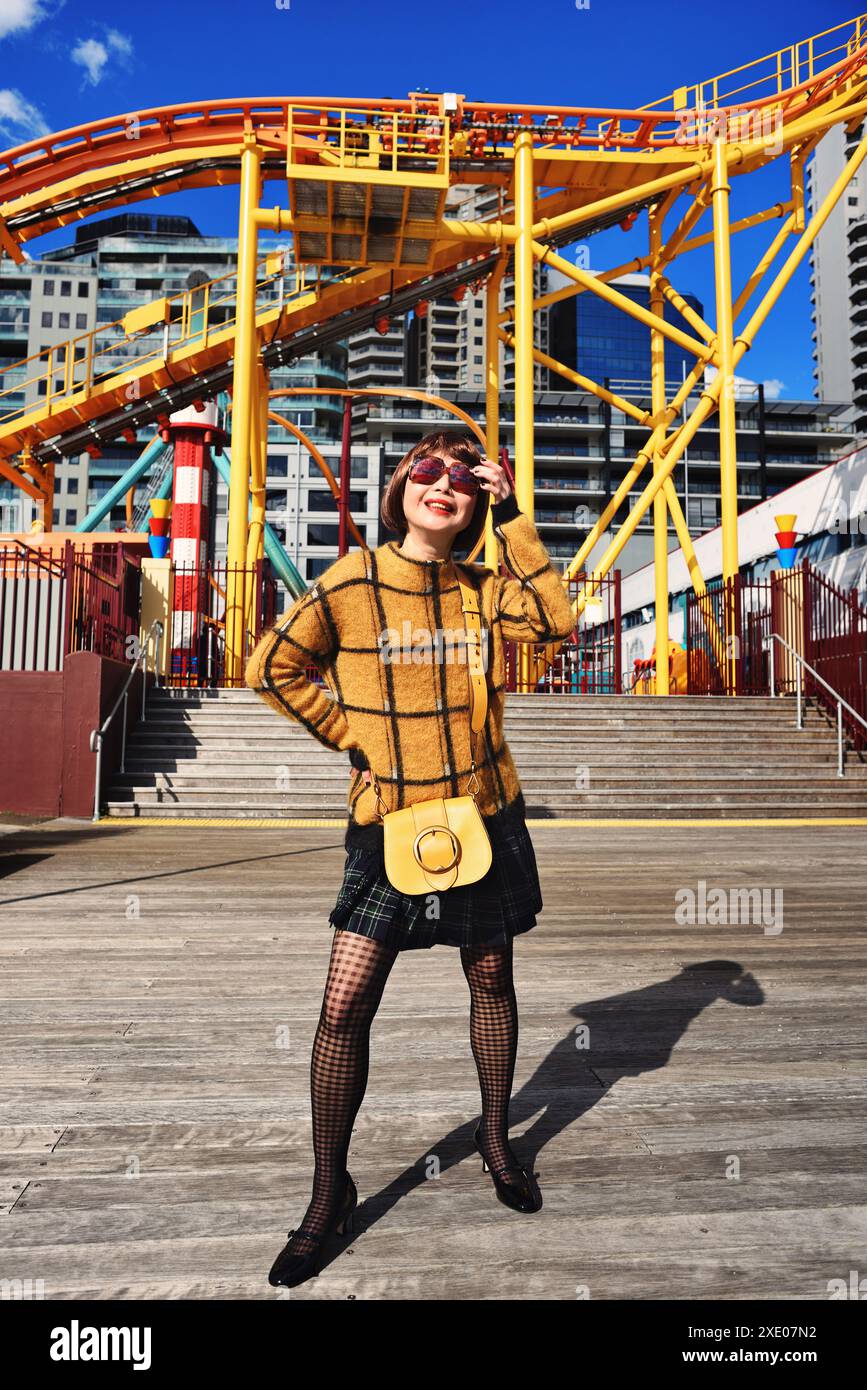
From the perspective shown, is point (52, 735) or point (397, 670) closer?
point (397, 670)

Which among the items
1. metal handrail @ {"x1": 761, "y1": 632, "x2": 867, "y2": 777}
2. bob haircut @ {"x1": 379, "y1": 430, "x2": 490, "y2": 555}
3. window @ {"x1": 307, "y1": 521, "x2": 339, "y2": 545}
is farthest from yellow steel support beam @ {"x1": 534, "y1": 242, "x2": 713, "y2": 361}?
window @ {"x1": 307, "y1": 521, "x2": 339, "y2": 545}

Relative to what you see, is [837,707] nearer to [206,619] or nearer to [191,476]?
[206,619]

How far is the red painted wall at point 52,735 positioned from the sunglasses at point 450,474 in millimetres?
9072

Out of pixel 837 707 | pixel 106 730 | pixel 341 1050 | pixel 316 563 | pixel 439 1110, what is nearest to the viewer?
pixel 341 1050

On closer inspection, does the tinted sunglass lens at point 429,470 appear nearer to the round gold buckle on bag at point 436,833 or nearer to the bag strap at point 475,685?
the bag strap at point 475,685

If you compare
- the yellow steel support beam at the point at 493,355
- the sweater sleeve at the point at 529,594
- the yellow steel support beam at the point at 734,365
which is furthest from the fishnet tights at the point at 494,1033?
the yellow steel support beam at the point at 493,355

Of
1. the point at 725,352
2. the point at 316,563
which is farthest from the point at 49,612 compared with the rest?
the point at 316,563

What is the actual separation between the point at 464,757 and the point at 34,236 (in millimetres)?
19714

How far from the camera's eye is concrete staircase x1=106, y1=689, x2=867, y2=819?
10781 millimetres

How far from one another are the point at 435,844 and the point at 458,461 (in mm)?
857

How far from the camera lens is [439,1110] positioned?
2.70m

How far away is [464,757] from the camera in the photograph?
2.11 meters

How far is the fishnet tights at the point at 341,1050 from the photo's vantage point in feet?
6.54
